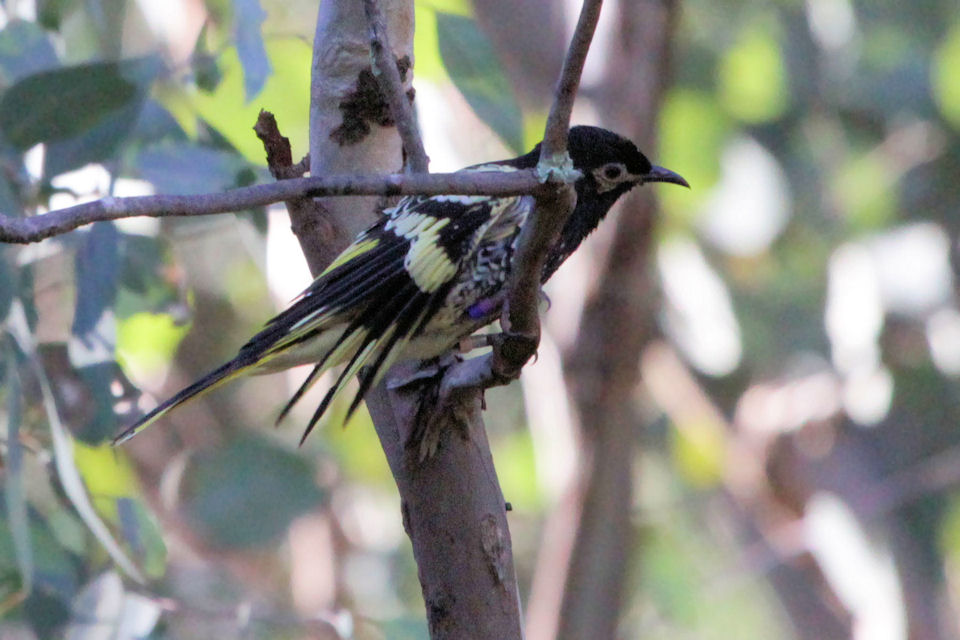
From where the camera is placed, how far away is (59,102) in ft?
6.89

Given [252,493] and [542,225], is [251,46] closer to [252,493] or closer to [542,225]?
[542,225]

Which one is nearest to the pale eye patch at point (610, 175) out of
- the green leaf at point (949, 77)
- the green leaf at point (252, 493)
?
the green leaf at point (252, 493)

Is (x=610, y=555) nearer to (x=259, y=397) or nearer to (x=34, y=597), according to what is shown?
(x=34, y=597)

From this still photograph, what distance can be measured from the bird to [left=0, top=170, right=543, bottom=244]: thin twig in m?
0.38

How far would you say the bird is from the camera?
161 cm

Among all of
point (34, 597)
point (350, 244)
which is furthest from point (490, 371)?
point (34, 597)

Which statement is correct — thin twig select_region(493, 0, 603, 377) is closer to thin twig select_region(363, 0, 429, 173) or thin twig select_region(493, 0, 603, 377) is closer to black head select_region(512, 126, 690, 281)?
thin twig select_region(363, 0, 429, 173)

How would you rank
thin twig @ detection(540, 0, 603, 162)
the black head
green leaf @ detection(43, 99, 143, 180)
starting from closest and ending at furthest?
thin twig @ detection(540, 0, 603, 162) → the black head → green leaf @ detection(43, 99, 143, 180)

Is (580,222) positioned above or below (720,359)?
below

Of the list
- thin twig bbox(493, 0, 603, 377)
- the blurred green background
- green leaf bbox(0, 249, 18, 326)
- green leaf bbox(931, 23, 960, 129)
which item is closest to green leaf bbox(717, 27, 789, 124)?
the blurred green background

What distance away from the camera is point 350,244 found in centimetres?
185

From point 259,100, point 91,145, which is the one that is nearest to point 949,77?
point 259,100

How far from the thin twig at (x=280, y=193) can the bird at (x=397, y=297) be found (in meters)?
0.38

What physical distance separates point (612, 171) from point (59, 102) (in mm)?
1066
